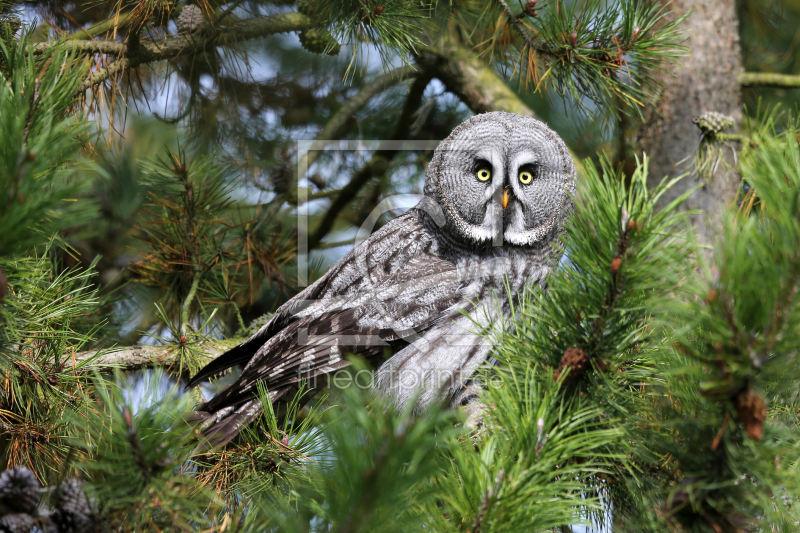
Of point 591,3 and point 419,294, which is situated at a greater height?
point 591,3

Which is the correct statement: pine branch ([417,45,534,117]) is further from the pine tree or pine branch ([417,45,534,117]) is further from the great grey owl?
the great grey owl

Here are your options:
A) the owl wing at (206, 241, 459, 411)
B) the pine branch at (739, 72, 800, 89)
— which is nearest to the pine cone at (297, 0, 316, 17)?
the owl wing at (206, 241, 459, 411)

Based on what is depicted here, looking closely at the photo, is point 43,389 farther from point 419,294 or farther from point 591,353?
point 591,353

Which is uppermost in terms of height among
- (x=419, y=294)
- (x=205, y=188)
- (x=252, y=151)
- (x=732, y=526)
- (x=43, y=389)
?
(x=252, y=151)

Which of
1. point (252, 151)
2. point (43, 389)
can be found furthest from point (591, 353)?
point (252, 151)

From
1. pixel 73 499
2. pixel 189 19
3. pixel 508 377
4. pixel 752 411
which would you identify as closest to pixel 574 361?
pixel 508 377

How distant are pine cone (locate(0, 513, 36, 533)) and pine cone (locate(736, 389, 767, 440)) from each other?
129cm

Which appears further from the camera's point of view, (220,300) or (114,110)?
(220,300)

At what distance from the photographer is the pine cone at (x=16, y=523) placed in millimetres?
1073

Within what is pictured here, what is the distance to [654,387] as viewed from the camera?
4.66 feet

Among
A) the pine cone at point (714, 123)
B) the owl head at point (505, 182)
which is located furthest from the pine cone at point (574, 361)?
the pine cone at point (714, 123)

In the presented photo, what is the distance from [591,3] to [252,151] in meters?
2.29

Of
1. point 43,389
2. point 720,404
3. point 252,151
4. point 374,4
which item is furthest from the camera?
point 252,151

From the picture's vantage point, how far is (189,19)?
250cm
